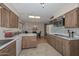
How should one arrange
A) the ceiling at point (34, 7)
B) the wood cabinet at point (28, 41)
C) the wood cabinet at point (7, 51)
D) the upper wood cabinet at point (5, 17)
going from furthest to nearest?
the wood cabinet at point (28, 41) → the ceiling at point (34, 7) → the upper wood cabinet at point (5, 17) → the wood cabinet at point (7, 51)

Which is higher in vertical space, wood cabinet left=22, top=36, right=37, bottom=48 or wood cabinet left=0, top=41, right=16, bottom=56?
wood cabinet left=0, top=41, right=16, bottom=56

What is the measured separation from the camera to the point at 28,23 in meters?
14.1

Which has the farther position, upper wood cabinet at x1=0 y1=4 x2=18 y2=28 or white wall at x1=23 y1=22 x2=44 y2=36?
white wall at x1=23 y1=22 x2=44 y2=36

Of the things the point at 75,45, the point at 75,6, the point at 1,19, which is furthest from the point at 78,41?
the point at 1,19

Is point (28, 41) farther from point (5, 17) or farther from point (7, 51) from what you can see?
point (7, 51)

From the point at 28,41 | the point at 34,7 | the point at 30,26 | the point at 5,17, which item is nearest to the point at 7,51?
the point at 5,17

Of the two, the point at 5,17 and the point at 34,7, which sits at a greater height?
the point at 34,7

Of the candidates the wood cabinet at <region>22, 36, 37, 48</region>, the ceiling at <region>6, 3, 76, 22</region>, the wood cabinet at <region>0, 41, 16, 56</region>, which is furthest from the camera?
the wood cabinet at <region>22, 36, 37, 48</region>

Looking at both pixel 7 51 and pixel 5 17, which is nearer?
pixel 7 51

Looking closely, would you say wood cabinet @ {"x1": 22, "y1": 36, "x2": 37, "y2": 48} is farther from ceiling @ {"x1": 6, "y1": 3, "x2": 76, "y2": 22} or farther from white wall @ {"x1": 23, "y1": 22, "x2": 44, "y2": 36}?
white wall @ {"x1": 23, "y1": 22, "x2": 44, "y2": 36}

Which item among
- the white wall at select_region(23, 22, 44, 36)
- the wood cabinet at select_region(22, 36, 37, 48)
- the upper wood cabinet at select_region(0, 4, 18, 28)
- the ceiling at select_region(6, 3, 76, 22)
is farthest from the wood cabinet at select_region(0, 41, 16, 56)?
the white wall at select_region(23, 22, 44, 36)

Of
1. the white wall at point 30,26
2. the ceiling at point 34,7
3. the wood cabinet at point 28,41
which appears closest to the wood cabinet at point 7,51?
the ceiling at point 34,7

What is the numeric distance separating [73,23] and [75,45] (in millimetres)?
813

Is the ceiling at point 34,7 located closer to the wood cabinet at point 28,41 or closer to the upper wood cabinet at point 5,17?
the upper wood cabinet at point 5,17
